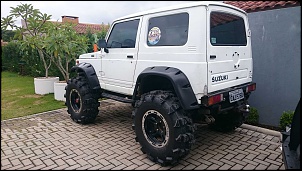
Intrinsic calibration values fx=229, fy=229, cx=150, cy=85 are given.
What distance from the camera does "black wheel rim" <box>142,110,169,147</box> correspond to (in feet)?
10.6

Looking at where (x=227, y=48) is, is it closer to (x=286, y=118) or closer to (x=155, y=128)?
(x=155, y=128)

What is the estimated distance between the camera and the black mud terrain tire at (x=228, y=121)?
13.9ft

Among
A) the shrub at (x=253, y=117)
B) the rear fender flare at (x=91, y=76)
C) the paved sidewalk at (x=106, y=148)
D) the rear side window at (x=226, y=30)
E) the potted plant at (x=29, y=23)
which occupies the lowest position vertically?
the paved sidewalk at (x=106, y=148)

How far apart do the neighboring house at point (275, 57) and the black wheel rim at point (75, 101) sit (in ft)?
12.7

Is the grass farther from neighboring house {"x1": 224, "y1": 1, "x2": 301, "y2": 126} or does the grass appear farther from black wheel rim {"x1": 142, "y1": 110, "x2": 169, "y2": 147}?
neighboring house {"x1": 224, "y1": 1, "x2": 301, "y2": 126}

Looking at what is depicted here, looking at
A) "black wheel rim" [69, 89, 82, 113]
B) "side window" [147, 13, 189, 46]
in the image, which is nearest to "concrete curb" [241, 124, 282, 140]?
"side window" [147, 13, 189, 46]

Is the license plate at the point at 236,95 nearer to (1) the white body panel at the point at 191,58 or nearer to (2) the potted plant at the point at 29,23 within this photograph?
(1) the white body panel at the point at 191,58

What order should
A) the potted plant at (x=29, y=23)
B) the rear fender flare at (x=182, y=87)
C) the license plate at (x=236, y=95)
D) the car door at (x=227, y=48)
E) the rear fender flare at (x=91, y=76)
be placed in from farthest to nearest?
the potted plant at (x=29, y=23)
the rear fender flare at (x=91, y=76)
the license plate at (x=236, y=95)
the car door at (x=227, y=48)
the rear fender flare at (x=182, y=87)

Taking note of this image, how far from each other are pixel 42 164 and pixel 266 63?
454 centimetres

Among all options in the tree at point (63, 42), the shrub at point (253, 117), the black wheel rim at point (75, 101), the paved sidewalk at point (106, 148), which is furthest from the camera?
the tree at point (63, 42)

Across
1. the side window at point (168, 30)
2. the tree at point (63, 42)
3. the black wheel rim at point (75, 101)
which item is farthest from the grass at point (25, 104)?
the side window at point (168, 30)

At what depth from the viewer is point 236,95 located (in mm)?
3469

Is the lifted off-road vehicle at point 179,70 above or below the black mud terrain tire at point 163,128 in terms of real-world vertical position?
above

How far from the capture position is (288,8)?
4.43 m
